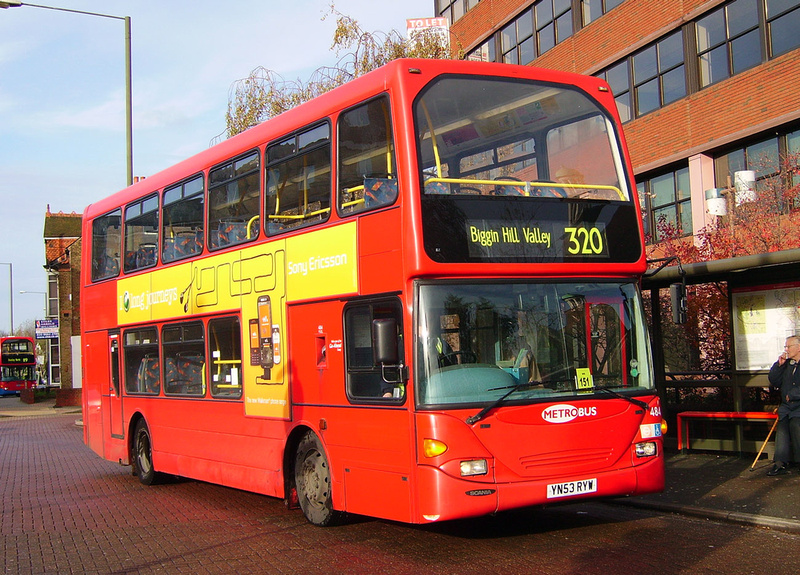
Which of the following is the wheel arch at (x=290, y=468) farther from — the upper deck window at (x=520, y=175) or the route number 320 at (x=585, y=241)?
the route number 320 at (x=585, y=241)

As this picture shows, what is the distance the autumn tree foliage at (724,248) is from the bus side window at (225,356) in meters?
7.26

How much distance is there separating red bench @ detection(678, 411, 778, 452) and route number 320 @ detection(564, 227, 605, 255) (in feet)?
16.8

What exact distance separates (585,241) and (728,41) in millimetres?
15996

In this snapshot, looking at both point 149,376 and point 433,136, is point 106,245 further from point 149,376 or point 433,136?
point 433,136

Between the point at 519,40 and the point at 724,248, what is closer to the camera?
the point at 724,248

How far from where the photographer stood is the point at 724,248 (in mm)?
15883

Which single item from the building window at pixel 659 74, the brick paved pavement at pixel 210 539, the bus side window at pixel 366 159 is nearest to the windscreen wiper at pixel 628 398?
the brick paved pavement at pixel 210 539

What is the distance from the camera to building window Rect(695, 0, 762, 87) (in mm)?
21250

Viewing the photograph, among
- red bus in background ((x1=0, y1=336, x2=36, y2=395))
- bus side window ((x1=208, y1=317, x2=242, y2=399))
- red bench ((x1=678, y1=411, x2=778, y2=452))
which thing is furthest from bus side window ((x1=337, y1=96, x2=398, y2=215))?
red bus in background ((x1=0, y1=336, x2=36, y2=395))

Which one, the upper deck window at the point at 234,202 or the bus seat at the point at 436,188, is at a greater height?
the upper deck window at the point at 234,202

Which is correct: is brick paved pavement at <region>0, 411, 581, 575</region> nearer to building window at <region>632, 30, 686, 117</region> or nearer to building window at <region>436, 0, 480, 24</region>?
building window at <region>632, 30, 686, 117</region>

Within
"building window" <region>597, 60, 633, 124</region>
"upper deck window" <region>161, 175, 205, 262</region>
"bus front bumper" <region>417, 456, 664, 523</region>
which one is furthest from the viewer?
"building window" <region>597, 60, 633, 124</region>

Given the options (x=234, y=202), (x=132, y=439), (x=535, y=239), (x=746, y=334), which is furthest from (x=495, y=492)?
(x=132, y=439)

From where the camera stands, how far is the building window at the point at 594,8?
26.7 meters
